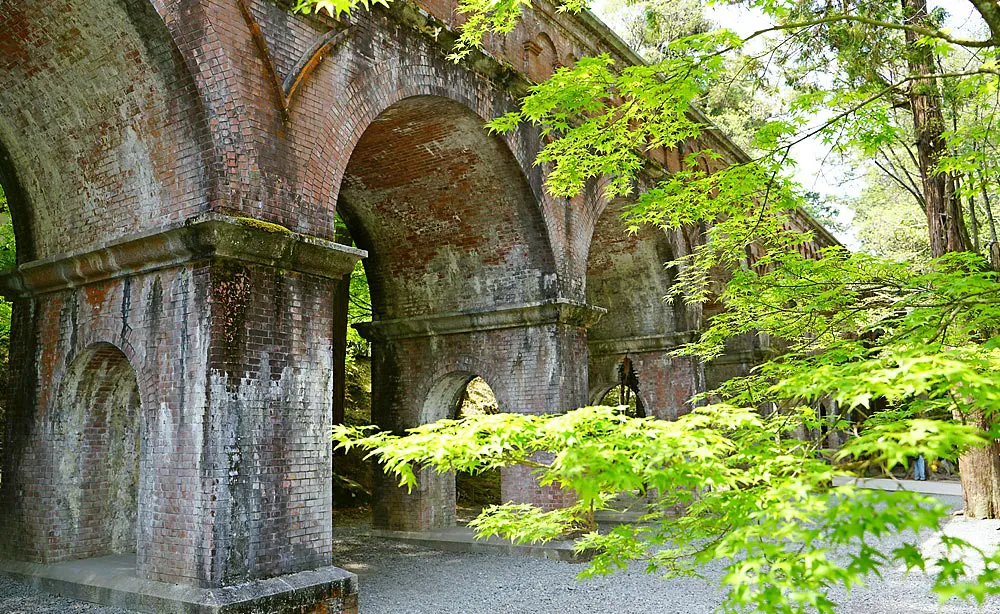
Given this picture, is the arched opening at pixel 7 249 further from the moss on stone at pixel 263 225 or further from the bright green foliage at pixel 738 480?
the bright green foliage at pixel 738 480

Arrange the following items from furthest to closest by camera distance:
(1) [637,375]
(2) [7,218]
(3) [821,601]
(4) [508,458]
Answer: (1) [637,375] → (2) [7,218] → (4) [508,458] → (3) [821,601]

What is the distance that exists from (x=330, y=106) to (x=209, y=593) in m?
4.53

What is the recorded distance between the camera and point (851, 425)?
427 centimetres

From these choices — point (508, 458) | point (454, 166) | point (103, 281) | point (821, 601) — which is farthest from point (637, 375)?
point (821, 601)

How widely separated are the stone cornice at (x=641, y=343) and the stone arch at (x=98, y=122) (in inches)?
417

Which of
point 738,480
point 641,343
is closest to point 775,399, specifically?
point 738,480

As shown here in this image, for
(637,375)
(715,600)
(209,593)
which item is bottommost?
(715,600)

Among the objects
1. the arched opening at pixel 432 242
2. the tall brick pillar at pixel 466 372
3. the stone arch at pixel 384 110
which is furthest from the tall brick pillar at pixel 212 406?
the tall brick pillar at pixel 466 372

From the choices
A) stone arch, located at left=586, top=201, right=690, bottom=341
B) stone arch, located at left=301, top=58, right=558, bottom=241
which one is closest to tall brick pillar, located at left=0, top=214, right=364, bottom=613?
stone arch, located at left=301, top=58, right=558, bottom=241

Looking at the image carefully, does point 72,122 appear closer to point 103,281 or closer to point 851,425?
point 103,281

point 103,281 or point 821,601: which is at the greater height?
point 103,281

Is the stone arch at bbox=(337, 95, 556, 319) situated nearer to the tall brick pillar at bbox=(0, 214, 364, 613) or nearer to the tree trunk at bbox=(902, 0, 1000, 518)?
the tall brick pillar at bbox=(0, 214, 364, 613)

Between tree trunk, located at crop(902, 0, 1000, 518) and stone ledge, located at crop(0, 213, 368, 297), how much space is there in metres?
7.39

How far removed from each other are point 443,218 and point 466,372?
239 centimetres
